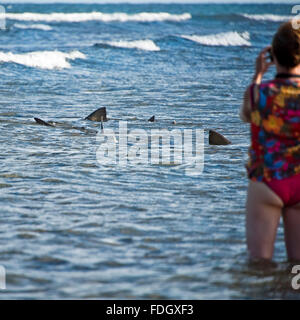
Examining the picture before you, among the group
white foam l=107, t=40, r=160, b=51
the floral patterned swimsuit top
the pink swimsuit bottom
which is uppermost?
white foam l=107, t=40, r=160, b=51

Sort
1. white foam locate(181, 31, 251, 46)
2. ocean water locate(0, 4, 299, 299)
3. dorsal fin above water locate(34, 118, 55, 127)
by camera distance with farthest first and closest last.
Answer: white foam locate(181, 31, 251, 46) < dorsal fin above water locate(34, 118, 55, 127) < ocean water locate(0, 4, 299, 299)

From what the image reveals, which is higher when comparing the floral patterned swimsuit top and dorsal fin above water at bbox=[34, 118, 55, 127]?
the floral patterned swimsuit top

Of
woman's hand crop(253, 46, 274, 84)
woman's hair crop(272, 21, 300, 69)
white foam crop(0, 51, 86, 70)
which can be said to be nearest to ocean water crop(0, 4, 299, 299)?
woman's hand crop(253, 46, 274, 84)

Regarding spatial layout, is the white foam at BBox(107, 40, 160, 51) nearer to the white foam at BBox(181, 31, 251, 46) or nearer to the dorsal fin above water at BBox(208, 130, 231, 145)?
the white foam at BBox(181, 31, 251, 46)

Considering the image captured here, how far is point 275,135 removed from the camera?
389 centimetres

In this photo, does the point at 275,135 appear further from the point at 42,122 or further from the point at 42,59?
the point at 42,59

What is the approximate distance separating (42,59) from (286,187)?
19723 millimetres

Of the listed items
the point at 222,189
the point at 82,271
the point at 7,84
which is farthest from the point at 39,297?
the point at 7,84

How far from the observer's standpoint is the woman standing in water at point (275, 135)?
382cm

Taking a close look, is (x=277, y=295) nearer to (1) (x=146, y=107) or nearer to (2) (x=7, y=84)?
(1) (x=146, y=107)

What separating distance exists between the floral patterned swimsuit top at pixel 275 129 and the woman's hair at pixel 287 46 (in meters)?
0.12

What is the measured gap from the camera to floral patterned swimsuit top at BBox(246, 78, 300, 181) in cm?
382

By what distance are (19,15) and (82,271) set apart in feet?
204

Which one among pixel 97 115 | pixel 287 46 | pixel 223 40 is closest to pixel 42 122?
pixel 97 115
